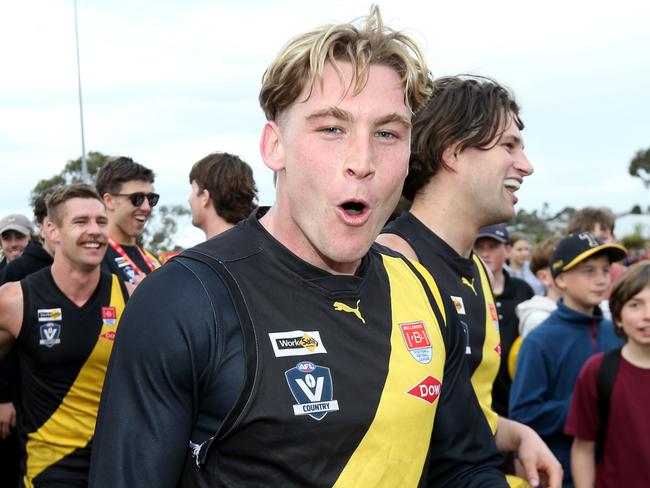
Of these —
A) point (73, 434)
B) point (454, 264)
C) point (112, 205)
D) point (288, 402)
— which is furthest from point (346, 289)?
point (112, 205)

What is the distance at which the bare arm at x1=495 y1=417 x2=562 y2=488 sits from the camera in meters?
2.43

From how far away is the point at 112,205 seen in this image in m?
6.88

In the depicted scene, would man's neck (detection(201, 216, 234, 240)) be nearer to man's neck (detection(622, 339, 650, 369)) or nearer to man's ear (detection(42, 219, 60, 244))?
man's ear (detection(42, 219, 60, 244))

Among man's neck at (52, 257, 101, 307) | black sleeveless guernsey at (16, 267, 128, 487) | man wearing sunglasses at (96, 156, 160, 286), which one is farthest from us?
man wearing sunglasses at (96, 156, 160, 286)

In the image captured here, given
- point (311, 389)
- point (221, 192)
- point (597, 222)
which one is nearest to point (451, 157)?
point (311, 389)

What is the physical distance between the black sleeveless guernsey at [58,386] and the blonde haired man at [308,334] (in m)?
3.05

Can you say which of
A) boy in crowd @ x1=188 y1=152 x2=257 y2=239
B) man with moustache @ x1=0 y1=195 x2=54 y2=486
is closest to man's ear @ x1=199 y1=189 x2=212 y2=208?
boy in crowd @ x1=188 y1=152 x2=257 y2=239

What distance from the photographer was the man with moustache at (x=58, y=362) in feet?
15.5

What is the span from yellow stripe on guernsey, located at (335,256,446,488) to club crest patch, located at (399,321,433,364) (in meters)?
0.01

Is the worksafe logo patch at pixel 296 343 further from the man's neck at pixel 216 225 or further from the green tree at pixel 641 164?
the green tree at pixel 641 164

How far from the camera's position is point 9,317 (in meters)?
4.77

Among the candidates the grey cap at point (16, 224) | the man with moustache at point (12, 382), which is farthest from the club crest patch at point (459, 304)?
the grey cap at point (16, 224)

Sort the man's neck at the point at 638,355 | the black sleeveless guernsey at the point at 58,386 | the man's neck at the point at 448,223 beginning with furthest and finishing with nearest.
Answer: the black sleeveless guernsey at the point at 58,386 → the man's neck at the point at 638,355 → the man's neck at the point at 448,223

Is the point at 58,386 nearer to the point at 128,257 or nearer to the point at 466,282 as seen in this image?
the point at 128,257
